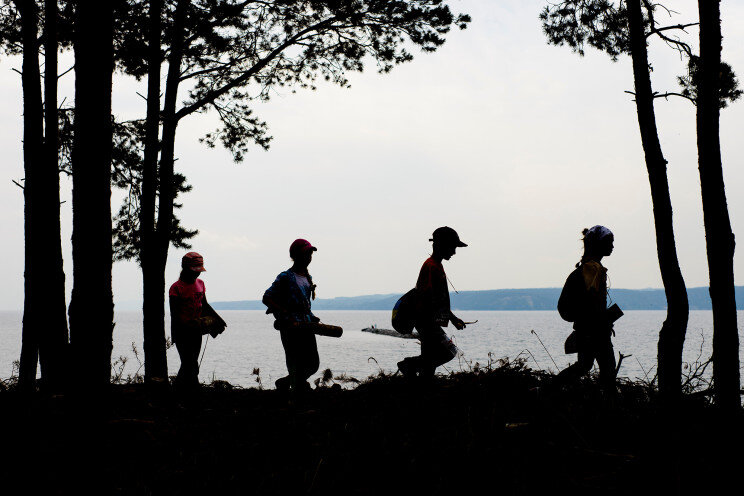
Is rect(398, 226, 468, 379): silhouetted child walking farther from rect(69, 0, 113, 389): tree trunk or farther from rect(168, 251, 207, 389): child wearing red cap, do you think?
rect(69, 0, 113, 389): tree trunk

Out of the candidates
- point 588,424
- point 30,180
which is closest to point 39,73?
point 30,180

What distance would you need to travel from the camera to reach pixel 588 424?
5.10 metres

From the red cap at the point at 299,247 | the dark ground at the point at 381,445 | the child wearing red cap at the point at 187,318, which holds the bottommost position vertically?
the dark ground at the point at 381,445

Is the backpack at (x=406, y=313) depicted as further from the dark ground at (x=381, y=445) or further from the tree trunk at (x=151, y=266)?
the tree trunk at (x=151, y=266)

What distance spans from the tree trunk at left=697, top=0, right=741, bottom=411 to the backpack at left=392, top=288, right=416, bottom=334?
266cm

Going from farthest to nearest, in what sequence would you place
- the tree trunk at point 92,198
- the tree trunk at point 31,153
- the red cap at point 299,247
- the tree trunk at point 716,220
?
the tree trunk at point 31,153, the red cap at point 299,247, the tree trunk at point 716,220, the tree trunk at point 92,198

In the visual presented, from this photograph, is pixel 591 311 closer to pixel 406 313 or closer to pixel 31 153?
pixel 406 313

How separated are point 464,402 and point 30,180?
5.47 m

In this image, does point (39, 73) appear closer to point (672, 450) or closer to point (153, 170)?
point (153, 170)

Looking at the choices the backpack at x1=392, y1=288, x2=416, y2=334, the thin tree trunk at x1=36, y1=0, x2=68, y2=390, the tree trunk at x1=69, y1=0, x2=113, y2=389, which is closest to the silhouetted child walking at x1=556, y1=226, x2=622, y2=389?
the backpack at x1=392, y1=288, x2=416, y2=334

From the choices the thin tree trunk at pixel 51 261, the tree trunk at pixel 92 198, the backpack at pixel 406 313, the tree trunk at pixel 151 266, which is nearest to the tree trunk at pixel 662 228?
the backpack at pixel 406 313

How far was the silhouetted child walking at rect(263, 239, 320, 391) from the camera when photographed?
6711 mm

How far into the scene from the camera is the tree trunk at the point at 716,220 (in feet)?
18.4

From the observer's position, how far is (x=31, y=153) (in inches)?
300
